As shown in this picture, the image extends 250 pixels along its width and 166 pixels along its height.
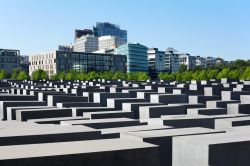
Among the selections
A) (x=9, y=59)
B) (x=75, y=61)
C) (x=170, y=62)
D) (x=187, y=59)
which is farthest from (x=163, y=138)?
(x=187, y=59)

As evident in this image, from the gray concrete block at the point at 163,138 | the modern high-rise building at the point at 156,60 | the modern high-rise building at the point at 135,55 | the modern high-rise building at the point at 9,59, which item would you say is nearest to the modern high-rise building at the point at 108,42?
the modern high-rise building at the point at 156,60

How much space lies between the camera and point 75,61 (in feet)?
388

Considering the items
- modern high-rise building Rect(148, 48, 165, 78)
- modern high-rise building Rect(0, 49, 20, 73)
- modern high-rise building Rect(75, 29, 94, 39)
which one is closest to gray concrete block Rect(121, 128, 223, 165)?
modern high-rise building Rect(0, 49, 20, 73)

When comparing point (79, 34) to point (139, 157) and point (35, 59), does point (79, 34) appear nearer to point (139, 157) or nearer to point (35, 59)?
point (35, 59)

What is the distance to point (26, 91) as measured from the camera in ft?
82.4

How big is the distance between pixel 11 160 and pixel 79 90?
20.1 metres

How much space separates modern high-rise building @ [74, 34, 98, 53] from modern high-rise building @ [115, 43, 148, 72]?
50273 mm

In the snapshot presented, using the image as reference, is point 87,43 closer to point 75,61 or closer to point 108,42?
point 108,42

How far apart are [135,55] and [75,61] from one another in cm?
2430

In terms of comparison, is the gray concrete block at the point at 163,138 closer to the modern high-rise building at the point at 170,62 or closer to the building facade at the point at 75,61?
the building facade at the point at 75,61

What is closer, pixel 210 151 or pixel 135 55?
pixel 210 151

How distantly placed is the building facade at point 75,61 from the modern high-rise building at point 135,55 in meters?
2.42

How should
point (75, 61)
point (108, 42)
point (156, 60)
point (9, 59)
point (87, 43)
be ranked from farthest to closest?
1. point (108, 42)
2. point (87, 43)
3. point (156, 60)
4. point (9, 59)
5. point (75, 61)

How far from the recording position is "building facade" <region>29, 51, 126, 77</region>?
114250 millimetres
